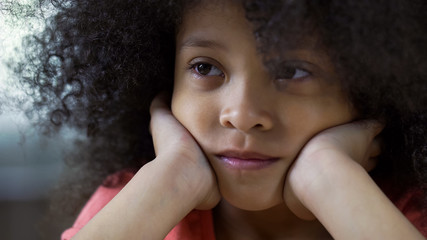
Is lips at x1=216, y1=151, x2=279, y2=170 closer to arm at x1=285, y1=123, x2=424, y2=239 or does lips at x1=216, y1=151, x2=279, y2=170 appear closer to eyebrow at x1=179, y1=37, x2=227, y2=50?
arm at x1=285, y1=123, x2=424, y2=239

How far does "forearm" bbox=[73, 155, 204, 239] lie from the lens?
823 mm

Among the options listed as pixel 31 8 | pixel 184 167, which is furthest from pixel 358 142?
pixel 31 8

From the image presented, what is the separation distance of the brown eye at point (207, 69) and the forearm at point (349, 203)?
22 cm

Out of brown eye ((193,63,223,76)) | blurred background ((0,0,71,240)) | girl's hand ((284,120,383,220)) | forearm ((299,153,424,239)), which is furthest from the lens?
blurred background ((0,0,71,240))

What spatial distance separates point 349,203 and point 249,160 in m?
0.19

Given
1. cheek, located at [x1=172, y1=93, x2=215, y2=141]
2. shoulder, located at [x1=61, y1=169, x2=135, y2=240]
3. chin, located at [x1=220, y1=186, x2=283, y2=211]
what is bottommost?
shoulder, located at [x1=61, y1=169, x2=135, y2=240]

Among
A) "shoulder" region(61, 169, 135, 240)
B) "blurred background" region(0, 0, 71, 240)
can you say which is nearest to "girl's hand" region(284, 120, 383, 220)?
"shoulder" region(61, 169, 135, 240)

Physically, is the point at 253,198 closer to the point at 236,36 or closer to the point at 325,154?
the point at 325,154

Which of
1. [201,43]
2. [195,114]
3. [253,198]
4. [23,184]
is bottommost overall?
[23,184]

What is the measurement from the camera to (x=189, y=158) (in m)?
0.92

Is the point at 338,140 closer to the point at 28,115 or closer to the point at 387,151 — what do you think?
the point at 387,151

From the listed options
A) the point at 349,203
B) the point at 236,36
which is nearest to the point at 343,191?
the point at 349,203

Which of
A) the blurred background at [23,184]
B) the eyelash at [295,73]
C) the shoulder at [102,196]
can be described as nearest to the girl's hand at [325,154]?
the eyelash at [295,73]

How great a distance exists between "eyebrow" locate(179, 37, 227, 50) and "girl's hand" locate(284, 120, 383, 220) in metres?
0.22
